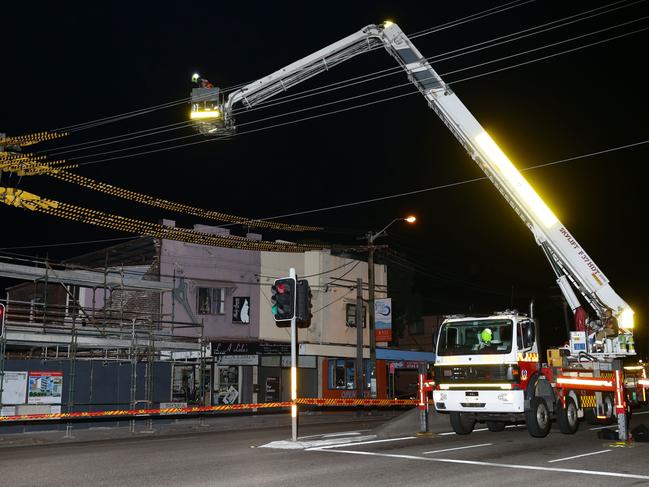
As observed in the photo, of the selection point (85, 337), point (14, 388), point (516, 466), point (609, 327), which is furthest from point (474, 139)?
point (14, 388)

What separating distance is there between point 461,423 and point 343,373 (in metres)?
24.9

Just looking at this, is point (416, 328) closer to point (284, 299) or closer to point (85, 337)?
point (85, 337)

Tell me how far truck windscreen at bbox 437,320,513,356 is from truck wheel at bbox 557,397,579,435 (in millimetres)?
2416

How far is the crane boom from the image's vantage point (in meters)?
18.2

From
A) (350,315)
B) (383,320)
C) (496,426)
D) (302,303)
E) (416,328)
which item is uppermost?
(350,315)

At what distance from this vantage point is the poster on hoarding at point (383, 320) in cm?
3728

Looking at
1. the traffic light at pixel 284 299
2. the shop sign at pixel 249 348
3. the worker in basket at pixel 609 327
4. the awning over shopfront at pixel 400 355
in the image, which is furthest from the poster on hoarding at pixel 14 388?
the awning over shopfront at pixel 400 355

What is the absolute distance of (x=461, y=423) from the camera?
17.0 m

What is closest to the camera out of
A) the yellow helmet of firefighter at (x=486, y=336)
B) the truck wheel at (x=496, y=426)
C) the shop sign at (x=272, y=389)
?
the yellow helmet of firefighter at (x=486, y=336)

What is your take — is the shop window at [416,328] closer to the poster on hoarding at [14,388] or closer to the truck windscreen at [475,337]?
the poster on hoarding at [14,388]

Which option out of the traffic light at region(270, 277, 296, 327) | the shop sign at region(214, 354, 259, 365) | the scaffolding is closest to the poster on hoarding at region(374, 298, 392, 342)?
the shop sign at region(214, 354, 259, 365)

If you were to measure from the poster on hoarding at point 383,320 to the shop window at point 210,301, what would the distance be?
8417mm

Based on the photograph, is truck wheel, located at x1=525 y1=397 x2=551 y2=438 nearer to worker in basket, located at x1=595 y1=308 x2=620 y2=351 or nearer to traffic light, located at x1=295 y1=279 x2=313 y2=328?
worker in basket, located at x1=595 y1=308 x2=620 y2=351

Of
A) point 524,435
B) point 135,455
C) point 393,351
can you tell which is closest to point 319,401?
point 524,435
